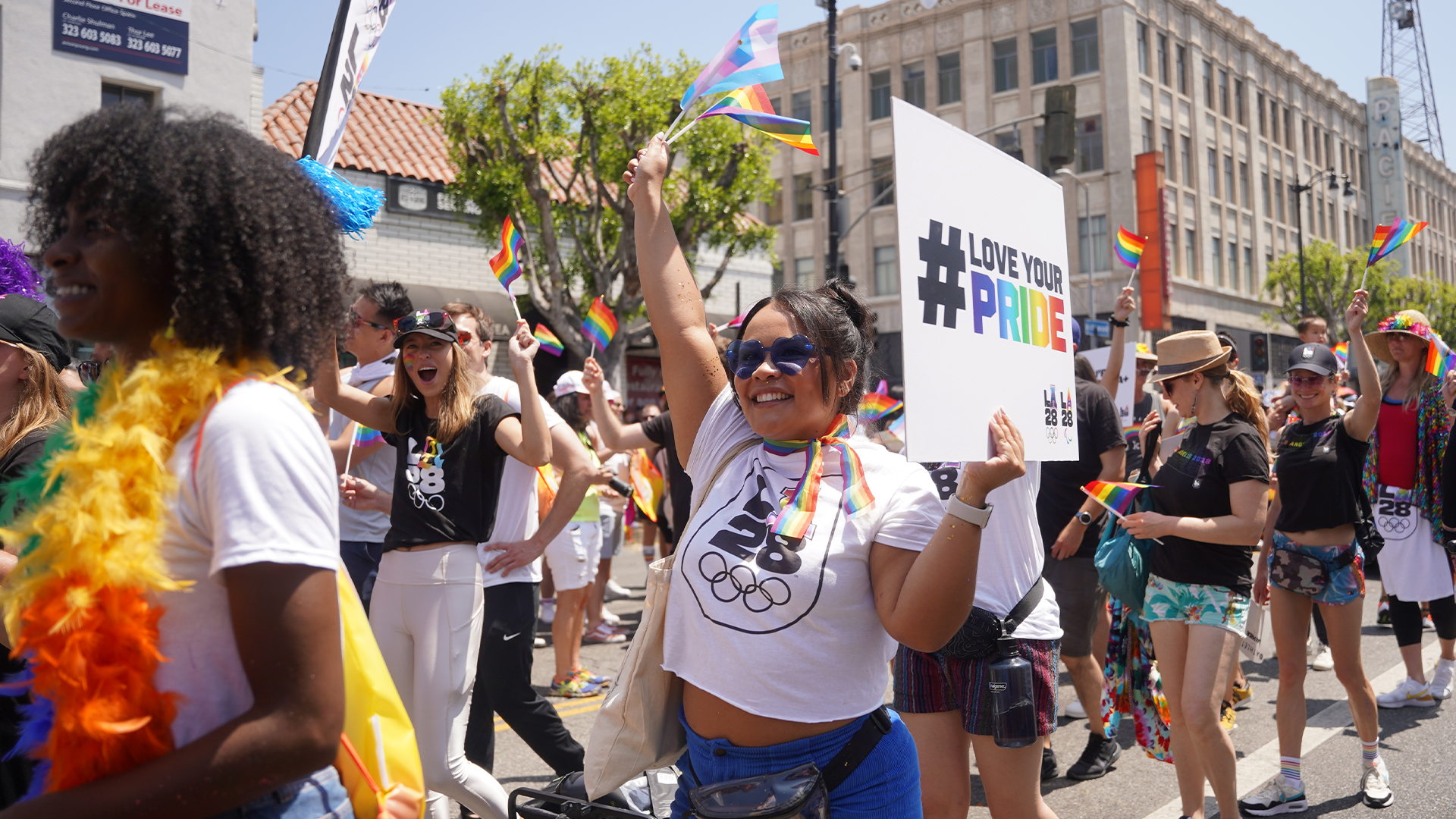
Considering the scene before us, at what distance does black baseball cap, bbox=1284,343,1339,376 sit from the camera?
515 centimetres

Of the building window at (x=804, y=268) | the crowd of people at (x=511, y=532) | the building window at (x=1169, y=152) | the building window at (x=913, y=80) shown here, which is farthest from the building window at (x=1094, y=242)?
the crowd of people at (x=511, y=532)

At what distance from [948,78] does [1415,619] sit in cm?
3346

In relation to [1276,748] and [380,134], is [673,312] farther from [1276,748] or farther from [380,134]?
[380,134]

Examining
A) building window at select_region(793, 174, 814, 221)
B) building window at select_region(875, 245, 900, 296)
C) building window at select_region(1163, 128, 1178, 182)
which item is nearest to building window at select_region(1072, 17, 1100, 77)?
building window at select_region(1163, 128, 1178, 182)

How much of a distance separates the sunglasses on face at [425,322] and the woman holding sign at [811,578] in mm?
1798

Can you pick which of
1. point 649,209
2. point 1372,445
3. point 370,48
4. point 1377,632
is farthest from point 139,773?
point 1377,632

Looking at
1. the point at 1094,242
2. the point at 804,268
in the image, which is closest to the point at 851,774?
the point at 1094,242

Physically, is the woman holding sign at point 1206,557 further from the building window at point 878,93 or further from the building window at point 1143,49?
the building window at point 878,93

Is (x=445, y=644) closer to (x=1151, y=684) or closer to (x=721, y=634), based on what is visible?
(x=721, y=634)

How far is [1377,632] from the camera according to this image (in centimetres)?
870

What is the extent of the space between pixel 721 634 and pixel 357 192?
1790 mm

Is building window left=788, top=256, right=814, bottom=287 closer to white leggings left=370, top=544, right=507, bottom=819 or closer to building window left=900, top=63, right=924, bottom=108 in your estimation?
building window left=900, top=63, right=924, bottom=108

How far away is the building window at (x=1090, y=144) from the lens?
3428cm

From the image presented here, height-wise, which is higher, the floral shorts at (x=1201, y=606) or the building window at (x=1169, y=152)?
the building window at (x=1169, y=152)
